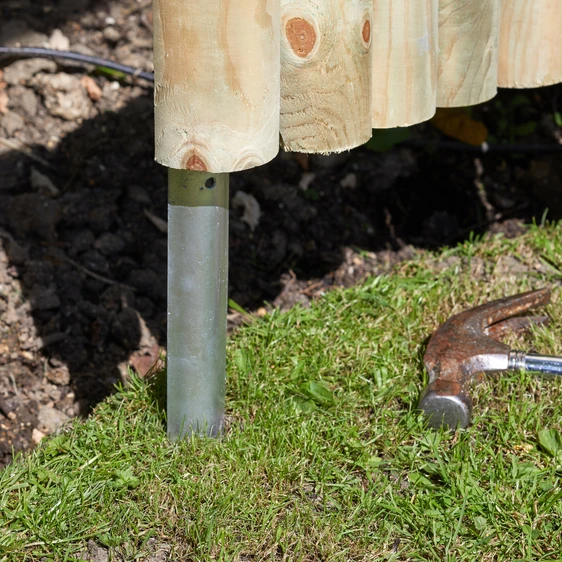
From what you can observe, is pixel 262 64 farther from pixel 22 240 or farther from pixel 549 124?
pixel 549 124

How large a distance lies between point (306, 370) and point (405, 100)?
836mm

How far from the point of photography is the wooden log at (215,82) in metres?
1.74

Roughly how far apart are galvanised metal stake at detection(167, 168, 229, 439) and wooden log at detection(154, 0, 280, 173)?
129 millimetres

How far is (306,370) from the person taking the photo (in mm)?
2516

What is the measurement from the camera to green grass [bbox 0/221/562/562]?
1.99 meters

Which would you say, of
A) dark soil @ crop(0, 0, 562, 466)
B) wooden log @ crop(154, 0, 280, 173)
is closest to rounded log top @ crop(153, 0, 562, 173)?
wooden log @ crop(154, 0, 280, 173)

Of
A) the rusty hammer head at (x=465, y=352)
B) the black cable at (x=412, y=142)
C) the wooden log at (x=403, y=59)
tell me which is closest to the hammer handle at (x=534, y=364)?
the rusty hammer head at (x=465, y=352)

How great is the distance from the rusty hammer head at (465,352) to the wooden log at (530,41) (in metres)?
0.69

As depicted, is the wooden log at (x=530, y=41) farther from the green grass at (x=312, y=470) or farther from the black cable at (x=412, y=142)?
the black cable at (x=412, y=142)

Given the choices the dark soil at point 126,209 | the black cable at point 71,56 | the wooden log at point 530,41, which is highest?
the wooden log at point 530,41

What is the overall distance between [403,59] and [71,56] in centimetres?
179

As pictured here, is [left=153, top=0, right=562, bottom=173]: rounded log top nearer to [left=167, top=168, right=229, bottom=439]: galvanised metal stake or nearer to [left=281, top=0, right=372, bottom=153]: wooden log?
[left=281, top=0, right=372, bottom=153]: wooden log

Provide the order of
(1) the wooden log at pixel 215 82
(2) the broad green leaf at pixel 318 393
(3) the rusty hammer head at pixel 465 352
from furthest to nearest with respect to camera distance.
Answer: (2) the broad green leaf at pixel 318 393 < (3) the rusty hammer head at pixel 465 352 < (1) the wooden log at pixel 215 82

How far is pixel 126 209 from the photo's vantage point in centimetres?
326
